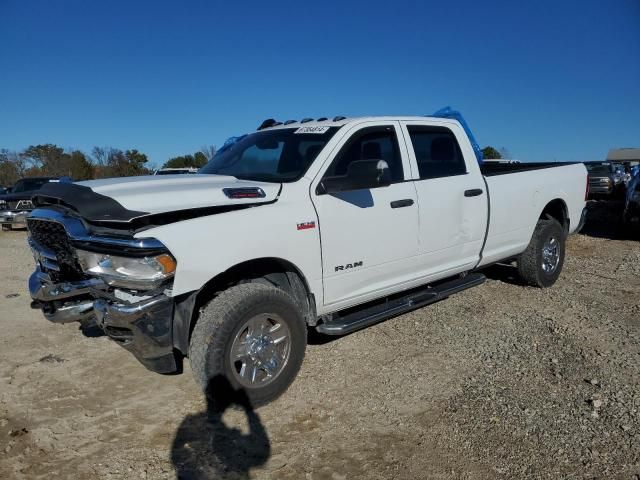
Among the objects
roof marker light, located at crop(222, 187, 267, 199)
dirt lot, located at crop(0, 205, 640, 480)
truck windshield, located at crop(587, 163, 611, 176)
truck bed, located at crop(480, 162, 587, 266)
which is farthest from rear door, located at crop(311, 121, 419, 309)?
truck windshield, located at crop(587, 163, 611, 176)

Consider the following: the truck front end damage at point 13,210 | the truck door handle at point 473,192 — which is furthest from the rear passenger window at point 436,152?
the truck front end damage at point 13,210

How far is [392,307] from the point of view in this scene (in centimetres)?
423

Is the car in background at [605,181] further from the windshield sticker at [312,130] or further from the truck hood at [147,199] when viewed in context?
the truck hood at [147,199]

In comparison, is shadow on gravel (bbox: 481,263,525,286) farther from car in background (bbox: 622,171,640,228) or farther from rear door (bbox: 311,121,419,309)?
car in background (bbox: 622,171,640,228)

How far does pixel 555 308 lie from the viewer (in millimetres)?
5488

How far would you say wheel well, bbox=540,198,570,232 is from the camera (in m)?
6.27

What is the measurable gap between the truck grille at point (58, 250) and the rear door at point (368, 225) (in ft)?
5.68

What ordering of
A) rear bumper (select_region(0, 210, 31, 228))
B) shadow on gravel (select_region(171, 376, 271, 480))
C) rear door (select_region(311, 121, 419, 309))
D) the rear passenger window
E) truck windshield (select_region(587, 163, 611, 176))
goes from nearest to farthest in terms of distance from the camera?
shadow on gravel (select_region(171, 376, 271, 480)), rear door (select_region(311, 121, 419, 309)), the rear passenger window, rear bumper (select_region(0, 210, 31, 228)), truck windshield (select_region(587, 163, 611, 176))

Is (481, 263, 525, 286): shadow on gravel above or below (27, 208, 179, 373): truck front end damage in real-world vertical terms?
below

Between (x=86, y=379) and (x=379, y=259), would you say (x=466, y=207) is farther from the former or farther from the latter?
(x=86, y=379)

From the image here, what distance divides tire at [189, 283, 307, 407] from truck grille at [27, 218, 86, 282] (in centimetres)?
96

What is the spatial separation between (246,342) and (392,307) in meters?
1.45

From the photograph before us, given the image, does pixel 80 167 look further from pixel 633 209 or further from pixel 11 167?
pixel 633 209

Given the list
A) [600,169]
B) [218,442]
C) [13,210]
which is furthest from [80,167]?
[218,442]
